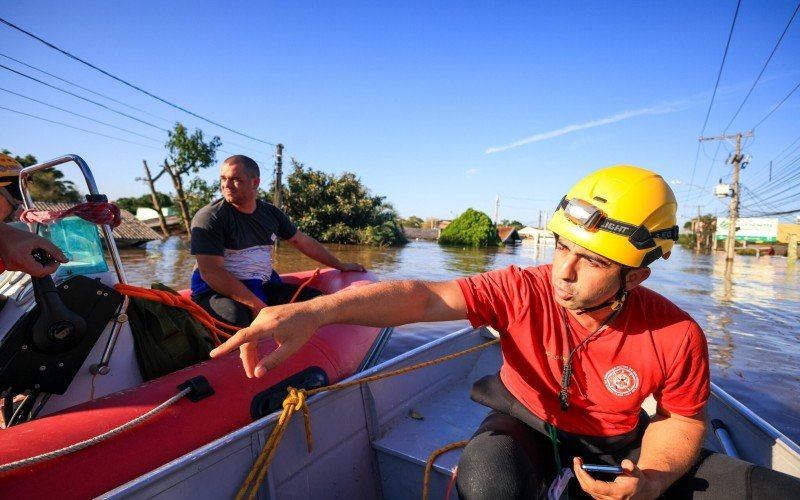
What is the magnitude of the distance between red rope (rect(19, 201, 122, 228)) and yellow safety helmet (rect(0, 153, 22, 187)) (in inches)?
19.0

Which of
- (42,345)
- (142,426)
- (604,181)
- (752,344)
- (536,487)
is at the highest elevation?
(604,181)

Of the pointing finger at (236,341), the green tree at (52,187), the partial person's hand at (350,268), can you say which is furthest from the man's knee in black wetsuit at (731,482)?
the green tree at (52,187)

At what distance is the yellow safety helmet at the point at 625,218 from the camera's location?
4.32 ft

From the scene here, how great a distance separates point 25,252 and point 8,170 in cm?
103

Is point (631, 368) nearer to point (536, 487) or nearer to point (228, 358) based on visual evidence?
point (536, 487)

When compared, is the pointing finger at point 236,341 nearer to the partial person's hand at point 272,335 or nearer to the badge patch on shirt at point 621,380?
the partial person's hand at point 272,335

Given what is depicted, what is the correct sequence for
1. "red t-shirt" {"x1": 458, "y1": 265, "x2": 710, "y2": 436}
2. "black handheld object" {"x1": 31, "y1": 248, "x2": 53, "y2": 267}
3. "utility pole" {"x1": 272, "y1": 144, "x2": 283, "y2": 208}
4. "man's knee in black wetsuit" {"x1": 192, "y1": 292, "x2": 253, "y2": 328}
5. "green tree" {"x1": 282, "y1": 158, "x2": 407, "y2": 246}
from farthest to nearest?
"green tree" {"x1": 282, "y1": 158, "x2": 407, "y2": 246} → "utility pole" {"x1": 272, "y1": 144, "x2": 283, "y2": 208} → "man's knee in black wetsuit" {"x1": 192, "y1": 292, "x2": 253, "y2": 328} → "black handheld object" {"x1": 31, "y1": 248, "x2": 53, "y2": 267} → "red t-shirt" {"x1": 458, "y1": 265, "x2": 710, "y2": 436}

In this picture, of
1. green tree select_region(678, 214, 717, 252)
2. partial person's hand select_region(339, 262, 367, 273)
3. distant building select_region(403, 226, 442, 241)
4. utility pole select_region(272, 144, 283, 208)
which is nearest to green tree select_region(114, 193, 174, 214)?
distant building select_region(403, 226, 442, 241)

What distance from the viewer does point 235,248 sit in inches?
123

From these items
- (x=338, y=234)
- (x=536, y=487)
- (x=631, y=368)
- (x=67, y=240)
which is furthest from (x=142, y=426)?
(x=338, y=234)

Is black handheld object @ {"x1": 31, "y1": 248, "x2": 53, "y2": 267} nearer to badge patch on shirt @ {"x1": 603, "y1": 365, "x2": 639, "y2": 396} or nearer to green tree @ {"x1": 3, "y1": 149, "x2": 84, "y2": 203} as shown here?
badge patch on shirt @ {"x1": 603, "y1": 365, "x2": 639, "y2": 396}

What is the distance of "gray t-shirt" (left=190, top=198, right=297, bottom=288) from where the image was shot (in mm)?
2939

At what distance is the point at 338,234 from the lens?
75.4 ft

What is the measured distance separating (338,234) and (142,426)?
21.7 metres
